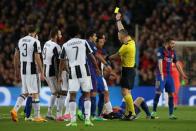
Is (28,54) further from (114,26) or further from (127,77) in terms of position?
(114,26)

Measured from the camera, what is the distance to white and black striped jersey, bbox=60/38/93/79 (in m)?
15.6

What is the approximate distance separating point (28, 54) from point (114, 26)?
1356cm

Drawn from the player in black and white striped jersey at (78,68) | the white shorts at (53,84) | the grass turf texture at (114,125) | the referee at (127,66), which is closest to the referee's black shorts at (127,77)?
the referee at (127,66)

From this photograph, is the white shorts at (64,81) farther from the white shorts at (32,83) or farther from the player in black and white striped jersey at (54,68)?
the white shorts at (32,83)

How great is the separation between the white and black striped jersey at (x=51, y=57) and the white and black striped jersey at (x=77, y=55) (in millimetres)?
1960

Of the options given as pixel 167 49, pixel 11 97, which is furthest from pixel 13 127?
pixel 11 97

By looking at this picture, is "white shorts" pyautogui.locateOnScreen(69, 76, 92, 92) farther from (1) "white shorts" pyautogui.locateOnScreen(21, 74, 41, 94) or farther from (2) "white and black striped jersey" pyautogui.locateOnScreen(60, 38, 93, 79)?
(1) "white shorts" pyautogui.locateOnScreen(21, 74, 41, 94)

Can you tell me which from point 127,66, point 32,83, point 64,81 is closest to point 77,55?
point 32,83

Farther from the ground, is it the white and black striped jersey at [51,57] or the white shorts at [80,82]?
the white and black striped jersey at [51,57]

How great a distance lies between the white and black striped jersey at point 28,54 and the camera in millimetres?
16953

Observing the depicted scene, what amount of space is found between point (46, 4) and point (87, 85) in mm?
16989

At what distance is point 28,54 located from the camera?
17.0 meters

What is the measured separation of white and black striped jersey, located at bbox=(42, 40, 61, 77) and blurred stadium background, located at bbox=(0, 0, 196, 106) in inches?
371

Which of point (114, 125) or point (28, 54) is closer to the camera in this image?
point (114, 125)
